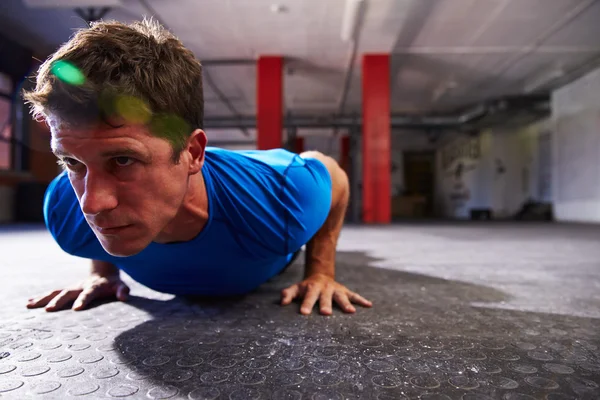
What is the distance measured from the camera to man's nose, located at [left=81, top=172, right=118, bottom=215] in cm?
61

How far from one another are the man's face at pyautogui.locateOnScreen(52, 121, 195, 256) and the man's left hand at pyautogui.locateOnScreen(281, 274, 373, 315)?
1.76ft

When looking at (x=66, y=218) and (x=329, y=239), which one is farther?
(x=329, y=239)

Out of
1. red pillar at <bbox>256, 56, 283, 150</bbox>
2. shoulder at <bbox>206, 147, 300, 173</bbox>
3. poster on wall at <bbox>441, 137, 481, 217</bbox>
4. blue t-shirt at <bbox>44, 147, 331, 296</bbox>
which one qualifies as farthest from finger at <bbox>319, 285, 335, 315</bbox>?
poster on wall at <bbox>441, 137, 481, 217</bbox>

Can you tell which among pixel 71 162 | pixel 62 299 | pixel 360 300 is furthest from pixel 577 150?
pixel 71 162

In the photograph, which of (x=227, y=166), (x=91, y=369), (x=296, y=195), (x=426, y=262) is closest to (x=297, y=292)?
(x=296, y=195)

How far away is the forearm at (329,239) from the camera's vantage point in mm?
1252

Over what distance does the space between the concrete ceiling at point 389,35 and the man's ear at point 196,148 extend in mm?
4467

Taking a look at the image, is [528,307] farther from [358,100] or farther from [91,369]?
[358,100]

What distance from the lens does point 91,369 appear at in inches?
27.3

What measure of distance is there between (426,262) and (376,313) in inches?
42.2

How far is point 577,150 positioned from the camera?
7453 mm

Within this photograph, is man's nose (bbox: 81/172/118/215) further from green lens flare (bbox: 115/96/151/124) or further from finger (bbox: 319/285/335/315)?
finger (bbox: 319/285/335/315)

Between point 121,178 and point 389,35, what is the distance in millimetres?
5598

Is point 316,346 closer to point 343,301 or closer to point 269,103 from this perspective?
point 343,301
